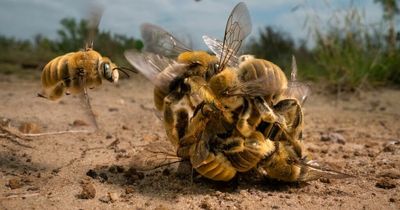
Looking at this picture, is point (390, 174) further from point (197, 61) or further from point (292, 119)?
point (197, 61)

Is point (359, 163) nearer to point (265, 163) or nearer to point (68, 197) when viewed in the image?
point (265, 163)

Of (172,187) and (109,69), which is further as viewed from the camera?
(109,69)

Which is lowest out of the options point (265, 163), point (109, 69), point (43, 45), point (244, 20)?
point (43, 45)

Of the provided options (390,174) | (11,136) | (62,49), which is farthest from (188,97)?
(62,49)

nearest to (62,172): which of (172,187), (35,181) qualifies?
(35,181)

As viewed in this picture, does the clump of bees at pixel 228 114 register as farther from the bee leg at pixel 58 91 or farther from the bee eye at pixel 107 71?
the bee leg at pixel 58 91

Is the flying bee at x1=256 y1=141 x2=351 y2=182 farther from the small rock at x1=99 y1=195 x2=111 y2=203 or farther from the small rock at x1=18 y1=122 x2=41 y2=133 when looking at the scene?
the small rock at x1=18 y1=122 x2=41 y2=133
